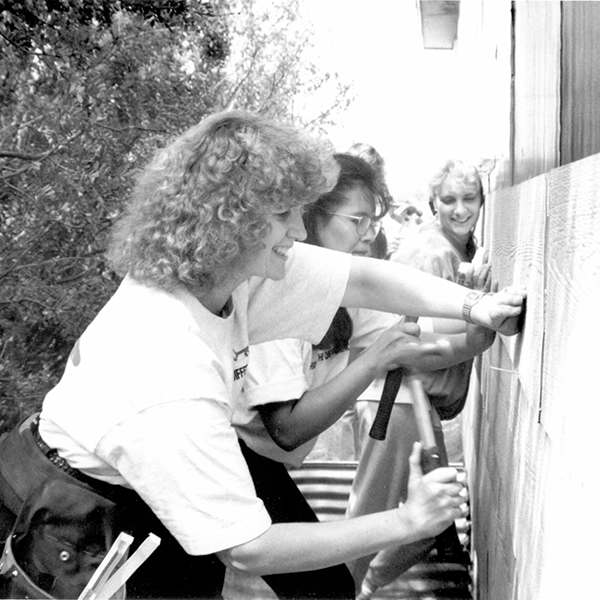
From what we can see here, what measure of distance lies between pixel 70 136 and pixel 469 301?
210 centimetres

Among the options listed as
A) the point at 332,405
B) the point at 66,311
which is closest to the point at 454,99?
the point at 66,311

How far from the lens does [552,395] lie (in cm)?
132

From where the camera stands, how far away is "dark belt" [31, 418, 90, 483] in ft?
5.87

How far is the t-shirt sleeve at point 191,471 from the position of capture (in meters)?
1.60

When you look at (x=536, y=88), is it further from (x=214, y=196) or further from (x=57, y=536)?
(x=57, y=536)

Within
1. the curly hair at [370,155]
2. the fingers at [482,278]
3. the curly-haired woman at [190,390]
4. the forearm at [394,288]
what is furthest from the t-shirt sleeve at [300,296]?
the curly hair at [370,155]

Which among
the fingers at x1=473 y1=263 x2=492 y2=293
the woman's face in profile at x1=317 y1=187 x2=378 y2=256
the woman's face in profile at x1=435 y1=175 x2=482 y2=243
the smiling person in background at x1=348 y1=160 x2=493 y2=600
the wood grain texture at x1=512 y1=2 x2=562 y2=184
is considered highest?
the wood grain texture at x1=512 y1=2 x2=562 y2=184

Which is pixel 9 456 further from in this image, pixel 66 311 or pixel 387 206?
pixel 66 311

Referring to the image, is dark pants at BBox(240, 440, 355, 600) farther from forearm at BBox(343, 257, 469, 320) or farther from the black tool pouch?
the black tool pouch

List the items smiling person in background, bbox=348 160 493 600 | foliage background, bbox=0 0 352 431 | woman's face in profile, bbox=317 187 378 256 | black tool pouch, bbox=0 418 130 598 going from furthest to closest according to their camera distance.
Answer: foliage background, bbox=0 0 352 431 < smiling person in background, bbox=348 160 493 600 < woman's face in profile, bbox=317 187 378 256 < black tool pouch, bbox=0 418 130 598

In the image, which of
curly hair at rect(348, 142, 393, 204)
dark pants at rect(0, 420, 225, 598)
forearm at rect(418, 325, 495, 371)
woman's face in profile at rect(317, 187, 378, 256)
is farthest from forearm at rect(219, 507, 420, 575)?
curly hair at rect(348, 142, 393, 204)

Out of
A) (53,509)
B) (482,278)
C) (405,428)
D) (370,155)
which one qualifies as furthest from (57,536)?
(370,155)

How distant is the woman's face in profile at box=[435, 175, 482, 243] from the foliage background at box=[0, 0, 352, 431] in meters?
1.03

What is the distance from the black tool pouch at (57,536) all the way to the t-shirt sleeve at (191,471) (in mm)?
143
